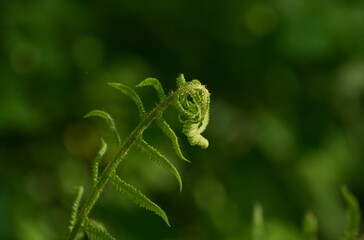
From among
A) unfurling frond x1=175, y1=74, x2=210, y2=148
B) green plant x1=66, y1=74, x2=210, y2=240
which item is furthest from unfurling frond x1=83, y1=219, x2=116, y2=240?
unfurling frond x1=175, y1=74, x2=210, y2=148

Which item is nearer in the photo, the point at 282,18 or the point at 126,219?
the point at 126,219

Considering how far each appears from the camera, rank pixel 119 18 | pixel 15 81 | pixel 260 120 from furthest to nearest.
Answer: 1. pixel 260 120
2. pixel 119 18
3. pixel 15 81

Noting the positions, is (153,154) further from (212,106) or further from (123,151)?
(212,106)

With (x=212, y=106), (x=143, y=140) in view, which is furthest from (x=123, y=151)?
(x=212, y=106)

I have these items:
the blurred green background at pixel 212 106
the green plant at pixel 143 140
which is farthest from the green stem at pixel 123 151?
the blurred green background at pixel 212 106

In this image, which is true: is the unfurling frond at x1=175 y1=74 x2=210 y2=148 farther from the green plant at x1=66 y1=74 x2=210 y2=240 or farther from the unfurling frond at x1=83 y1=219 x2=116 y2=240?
the unfurling frond at x1=83 y1=219 x2=116 y2=240

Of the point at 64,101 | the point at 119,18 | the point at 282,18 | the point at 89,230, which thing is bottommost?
the point at 64,101

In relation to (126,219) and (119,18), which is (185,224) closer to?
(126,219)

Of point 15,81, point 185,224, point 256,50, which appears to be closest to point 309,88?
point 256,50

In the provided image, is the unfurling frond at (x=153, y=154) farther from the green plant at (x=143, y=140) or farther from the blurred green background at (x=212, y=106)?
the blurred green background at (x=212, y=106)
